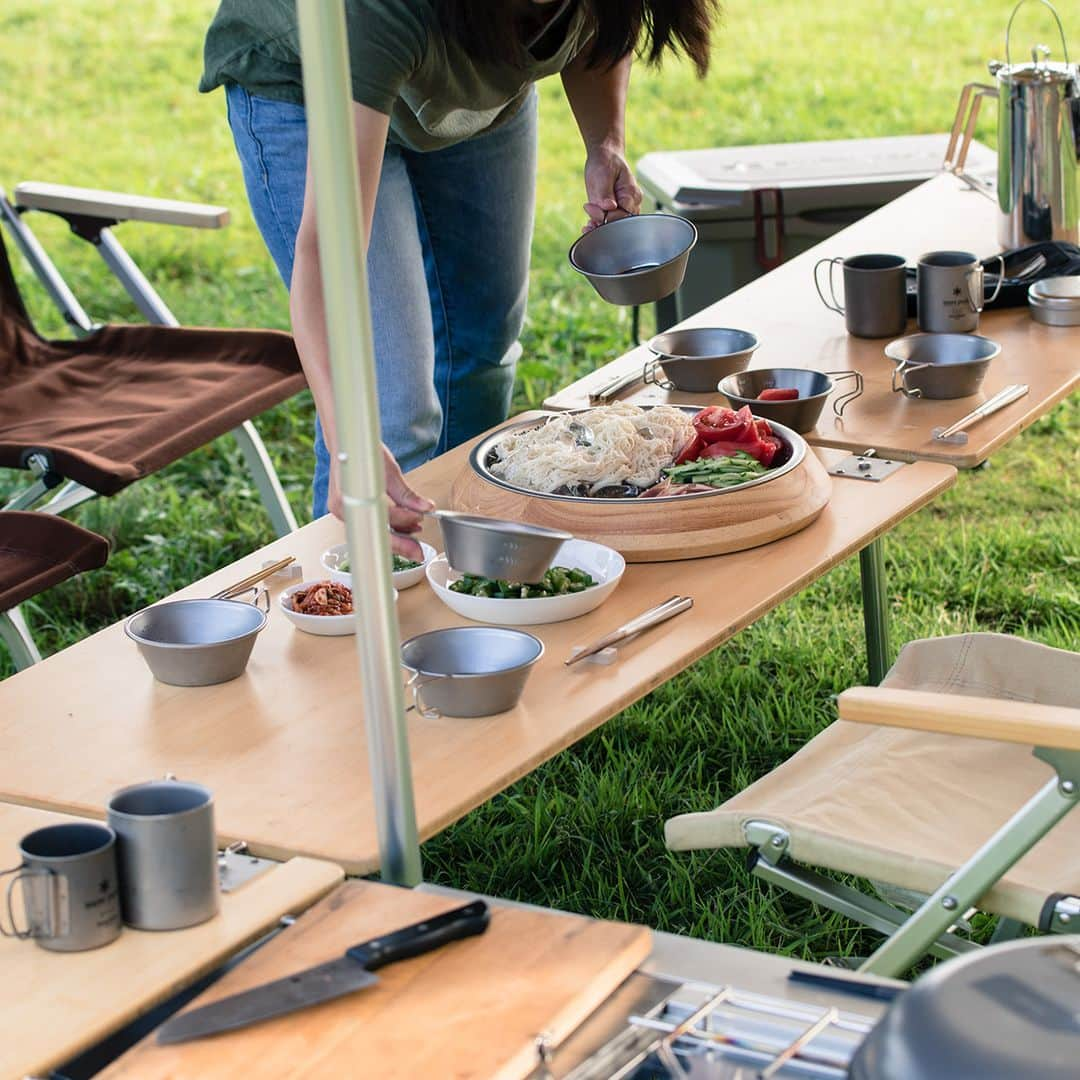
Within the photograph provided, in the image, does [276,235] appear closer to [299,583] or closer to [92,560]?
[92,560]

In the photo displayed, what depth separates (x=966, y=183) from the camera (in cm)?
391

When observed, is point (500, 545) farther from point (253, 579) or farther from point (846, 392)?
point (846, 392)

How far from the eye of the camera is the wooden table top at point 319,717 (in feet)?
5.63

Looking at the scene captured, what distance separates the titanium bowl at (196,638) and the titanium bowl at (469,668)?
212 mm

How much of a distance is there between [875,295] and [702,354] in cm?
35

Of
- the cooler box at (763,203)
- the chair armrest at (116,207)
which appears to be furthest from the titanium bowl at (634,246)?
the cooler box at (763,203)

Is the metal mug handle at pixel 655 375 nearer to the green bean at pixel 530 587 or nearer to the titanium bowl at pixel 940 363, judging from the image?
the titanium bowl at pixel 940 363

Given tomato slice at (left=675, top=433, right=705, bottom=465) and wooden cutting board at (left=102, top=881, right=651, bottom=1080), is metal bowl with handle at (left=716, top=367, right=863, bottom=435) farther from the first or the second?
wooden cutting board at (left=102, top=881, right=651, bottom=1080)

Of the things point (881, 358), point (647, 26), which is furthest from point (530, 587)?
point (647, 26)

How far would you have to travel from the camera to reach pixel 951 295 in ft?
9.82

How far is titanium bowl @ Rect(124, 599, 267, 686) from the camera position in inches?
77.4

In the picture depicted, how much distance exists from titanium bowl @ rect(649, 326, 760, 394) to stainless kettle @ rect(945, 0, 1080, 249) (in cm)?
79

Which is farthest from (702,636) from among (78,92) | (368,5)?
(78,92)

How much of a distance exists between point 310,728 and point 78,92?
25.9 ft
